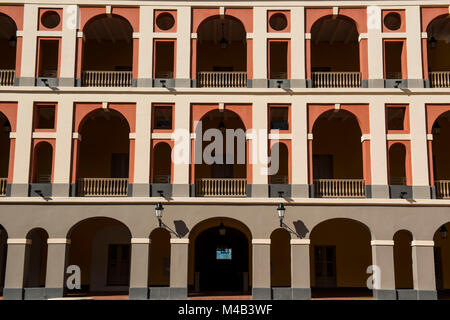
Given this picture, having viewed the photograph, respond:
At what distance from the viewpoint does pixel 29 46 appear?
22.9 metres

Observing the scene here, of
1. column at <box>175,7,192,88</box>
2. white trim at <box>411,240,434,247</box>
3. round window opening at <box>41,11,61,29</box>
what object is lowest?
white trim at <box>411,240,434,247</box>

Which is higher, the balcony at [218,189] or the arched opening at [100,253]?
the balcony at [218,189]

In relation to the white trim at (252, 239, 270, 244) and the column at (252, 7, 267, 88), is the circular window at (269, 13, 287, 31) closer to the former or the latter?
the column at (252, 7, 267, 88)

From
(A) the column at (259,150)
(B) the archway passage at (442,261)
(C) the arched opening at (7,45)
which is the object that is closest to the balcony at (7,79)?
(C) the arched opening at (7,45)

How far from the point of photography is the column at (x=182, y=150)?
22141 millimetres

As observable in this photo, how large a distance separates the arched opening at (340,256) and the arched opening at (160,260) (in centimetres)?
670

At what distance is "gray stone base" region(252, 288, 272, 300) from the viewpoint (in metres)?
21.3

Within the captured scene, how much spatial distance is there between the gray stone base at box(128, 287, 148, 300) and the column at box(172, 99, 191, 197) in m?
3.87

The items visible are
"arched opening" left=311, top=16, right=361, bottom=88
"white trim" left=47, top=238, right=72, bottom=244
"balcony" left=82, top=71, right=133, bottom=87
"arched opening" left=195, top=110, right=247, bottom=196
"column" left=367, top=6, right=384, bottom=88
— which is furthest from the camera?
"arched opening" left=311, top=16, right=361, bottom=88

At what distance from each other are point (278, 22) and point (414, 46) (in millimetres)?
5824

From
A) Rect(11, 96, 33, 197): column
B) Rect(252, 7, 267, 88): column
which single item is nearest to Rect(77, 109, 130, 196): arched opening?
Rect(11, 96, 33, 197): column

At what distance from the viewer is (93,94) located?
22750 mm

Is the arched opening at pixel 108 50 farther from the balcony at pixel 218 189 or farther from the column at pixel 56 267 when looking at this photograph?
the column at pixel 56 267
